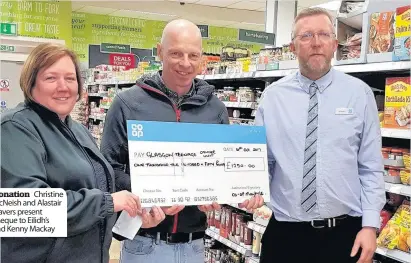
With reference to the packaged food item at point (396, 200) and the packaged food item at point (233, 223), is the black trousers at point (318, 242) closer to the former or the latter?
the packaged food item at point (396, 200)

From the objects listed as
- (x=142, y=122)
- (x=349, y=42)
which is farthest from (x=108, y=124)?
(x=349, y=42)

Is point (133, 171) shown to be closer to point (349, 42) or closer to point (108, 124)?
point (108, 124)

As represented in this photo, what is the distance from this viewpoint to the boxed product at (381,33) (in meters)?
2.44

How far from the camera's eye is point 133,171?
175 centimetres

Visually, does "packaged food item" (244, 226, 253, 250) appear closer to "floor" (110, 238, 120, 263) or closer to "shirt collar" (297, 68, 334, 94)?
"floor" (110, 238, 120, 263)

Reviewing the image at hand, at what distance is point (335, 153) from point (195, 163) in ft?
2.05

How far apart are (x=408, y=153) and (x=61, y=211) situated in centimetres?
192

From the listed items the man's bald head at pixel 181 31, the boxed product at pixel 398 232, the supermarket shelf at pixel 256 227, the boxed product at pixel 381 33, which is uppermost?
the boxed product at pixel 381 33

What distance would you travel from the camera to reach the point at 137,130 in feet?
5.82

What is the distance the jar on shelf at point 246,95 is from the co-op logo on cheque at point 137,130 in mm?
2148

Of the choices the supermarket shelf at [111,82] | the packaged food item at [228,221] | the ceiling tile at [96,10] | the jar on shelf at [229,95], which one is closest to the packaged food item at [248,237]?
the packaged food item at [228,221]

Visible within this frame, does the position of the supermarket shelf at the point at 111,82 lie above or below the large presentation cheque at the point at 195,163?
above

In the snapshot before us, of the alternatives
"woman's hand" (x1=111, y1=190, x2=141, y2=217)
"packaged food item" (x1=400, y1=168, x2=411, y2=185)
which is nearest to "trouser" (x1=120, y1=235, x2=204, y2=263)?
"woman's hand" (x1=111, y1=190, x2=141, y2=217)

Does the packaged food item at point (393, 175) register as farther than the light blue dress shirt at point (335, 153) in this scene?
Yes
